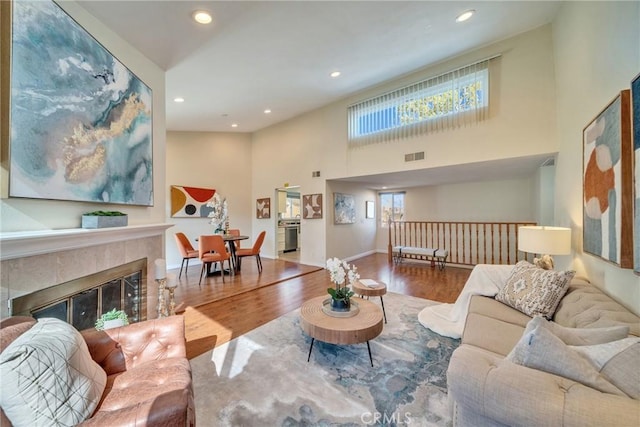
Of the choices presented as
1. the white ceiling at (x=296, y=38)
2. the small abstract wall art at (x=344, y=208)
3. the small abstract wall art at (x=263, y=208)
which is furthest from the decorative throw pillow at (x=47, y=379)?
the small abstract wall art at (x=263, y=208)

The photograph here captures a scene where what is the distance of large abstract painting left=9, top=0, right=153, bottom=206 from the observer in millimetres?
1544

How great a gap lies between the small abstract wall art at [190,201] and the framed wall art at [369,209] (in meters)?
4.33

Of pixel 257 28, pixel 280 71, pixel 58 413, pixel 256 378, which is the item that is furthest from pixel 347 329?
pixel 280 71

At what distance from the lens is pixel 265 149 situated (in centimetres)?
702

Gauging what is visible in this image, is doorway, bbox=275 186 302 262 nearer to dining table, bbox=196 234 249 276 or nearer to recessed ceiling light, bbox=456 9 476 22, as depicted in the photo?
dining table, bbox=196 234 249 276

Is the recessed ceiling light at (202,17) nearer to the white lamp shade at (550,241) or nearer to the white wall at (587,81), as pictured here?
the white wall at (587,81)

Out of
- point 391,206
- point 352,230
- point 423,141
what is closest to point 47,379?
point 423,141

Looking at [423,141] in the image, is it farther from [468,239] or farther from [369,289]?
[468,239]

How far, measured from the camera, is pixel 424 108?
172 inches

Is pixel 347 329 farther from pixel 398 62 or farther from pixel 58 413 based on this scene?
pixel 398 62

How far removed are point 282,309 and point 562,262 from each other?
3.56 m

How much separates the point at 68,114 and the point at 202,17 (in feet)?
5.53

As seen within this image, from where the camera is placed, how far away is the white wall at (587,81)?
1557 mm

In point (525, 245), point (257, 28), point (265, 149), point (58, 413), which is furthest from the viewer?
point (265, 149)
